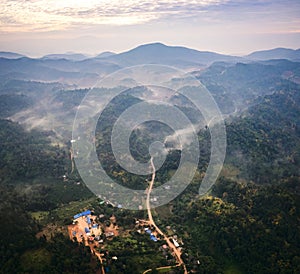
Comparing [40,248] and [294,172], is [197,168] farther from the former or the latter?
[40,248]

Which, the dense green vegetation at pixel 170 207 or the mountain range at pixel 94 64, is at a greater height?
the mountain range at pixel 94 64

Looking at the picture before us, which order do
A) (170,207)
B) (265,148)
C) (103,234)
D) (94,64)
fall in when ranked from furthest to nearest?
(94,64) < (265,148) < (170,207) < (103,234)

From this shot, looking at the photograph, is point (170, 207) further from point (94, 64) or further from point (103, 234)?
point (94, 64)

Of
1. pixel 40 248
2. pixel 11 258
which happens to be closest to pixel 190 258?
pixel 40 248

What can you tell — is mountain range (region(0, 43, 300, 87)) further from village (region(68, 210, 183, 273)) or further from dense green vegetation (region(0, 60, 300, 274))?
village (region(68, 210, 183, 273))

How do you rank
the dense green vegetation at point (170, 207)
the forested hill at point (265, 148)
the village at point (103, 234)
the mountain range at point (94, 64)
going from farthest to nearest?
the mountain range at point (94, 64), the forested hill at point (265, 148), the village at point (103, 234), the dense green vegetation at point (170, 207)

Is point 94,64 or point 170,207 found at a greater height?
point 94,64

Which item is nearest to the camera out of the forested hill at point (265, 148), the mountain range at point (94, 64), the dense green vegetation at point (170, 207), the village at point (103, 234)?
the dense green vegetation at point (170, 207)

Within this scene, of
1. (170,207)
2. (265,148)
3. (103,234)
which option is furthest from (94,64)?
(103,234)

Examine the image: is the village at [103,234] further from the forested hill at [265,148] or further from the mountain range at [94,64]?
the mountain range at [94,64]

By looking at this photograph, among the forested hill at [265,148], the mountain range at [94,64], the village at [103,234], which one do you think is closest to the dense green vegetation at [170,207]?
the forested hill at [265,148]

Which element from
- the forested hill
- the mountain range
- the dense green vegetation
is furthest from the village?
the mountain range
